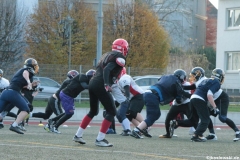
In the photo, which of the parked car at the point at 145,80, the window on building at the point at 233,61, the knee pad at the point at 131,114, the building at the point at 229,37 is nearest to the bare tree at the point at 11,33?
the parked car at the point at 145,80

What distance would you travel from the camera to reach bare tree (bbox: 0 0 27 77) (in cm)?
3562

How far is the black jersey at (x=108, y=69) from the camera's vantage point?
1134cm

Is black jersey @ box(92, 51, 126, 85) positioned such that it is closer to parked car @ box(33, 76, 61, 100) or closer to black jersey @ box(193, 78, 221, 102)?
black jersey @ box(193, 78, 221, 102)

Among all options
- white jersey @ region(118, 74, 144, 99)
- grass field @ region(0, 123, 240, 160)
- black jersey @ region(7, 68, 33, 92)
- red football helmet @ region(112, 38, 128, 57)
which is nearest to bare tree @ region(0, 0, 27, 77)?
white jersey @ region(118, 74, 144, 99)

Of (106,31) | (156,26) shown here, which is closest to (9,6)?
(106,31)

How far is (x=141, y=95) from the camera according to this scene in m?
16.0

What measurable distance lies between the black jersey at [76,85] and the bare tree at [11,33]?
18291 mm

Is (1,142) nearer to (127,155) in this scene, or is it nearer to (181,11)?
(127,155)

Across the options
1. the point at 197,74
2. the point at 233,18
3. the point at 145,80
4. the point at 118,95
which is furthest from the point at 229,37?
the point at 118,95

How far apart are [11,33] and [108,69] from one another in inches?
1039

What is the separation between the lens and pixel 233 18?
4438 cm

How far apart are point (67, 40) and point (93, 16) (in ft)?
9.43

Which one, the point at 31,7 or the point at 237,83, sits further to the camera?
the point at 31,7

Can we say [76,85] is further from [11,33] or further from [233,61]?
[233,61]
